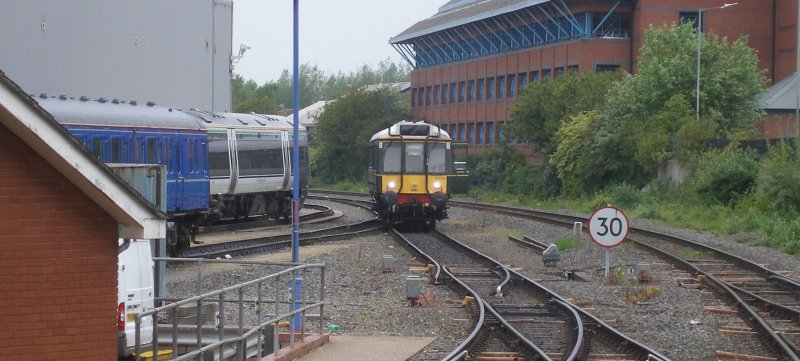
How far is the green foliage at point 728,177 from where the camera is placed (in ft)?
129

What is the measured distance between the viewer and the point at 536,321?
50.9ft

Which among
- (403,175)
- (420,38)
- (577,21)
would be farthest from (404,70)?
(403,175)

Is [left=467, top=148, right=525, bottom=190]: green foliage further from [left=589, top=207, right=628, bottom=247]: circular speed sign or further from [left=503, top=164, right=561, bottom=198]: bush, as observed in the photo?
[left=589, top=207, right=628, bottom=247]: circular speed sign

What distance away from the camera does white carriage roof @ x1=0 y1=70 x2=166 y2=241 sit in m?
7.05

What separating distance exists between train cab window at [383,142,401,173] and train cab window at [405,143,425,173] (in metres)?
0.25

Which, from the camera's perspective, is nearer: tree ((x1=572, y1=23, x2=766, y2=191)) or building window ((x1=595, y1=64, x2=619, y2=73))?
tree ((x1=572, y1=23, x2=766, y2=191))

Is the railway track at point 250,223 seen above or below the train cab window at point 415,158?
below

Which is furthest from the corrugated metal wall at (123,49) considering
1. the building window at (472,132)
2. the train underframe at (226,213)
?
the building window at (472,132)

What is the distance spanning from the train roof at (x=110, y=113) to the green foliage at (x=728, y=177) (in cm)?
2011

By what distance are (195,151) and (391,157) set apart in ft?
23.2

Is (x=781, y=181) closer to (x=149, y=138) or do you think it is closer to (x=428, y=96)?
(x=149, y=138)

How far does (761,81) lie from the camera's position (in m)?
53.8

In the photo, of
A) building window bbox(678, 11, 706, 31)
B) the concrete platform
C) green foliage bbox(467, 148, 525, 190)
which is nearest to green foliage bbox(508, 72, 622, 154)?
green foliage bbox(467, 148, 525, 190)

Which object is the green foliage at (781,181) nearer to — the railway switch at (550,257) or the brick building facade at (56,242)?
the railway switch at (550,257)
